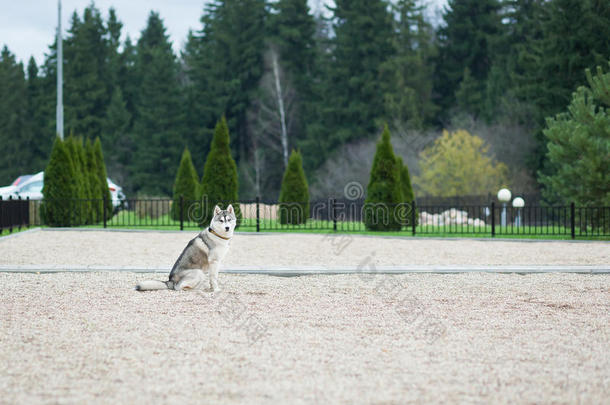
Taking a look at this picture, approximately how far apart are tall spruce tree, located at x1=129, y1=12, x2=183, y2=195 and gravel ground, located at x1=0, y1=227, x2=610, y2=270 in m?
33.6

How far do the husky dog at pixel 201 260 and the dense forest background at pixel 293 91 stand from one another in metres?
34.9

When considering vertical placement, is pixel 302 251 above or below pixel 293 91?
below

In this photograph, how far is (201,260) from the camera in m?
8.90

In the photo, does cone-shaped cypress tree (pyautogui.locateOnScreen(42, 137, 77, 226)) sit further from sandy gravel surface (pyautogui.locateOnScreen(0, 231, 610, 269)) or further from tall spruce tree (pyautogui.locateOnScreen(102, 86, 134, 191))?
tall spruce tree (pyautogui.locateOnScreen(102, 86, 134, 191))

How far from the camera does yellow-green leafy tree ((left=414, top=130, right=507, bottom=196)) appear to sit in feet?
124

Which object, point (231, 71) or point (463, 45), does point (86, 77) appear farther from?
point (463, 45)

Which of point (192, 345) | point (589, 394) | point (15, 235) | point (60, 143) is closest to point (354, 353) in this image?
point (192, 345)

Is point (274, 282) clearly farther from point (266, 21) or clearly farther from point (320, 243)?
point (266, 21)

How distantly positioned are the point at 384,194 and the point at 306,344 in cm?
1806

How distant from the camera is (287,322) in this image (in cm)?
708

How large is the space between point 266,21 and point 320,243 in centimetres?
3953

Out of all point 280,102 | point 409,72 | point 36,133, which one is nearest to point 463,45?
point 409,72

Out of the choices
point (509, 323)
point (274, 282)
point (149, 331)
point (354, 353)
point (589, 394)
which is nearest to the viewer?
point (589, 394)

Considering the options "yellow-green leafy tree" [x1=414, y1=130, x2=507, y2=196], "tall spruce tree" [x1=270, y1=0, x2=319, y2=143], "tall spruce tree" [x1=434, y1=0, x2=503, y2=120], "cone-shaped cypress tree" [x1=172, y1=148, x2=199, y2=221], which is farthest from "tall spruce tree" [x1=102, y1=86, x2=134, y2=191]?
"yellow-green leafy tree" [x1=414, y1=130, x2=507, y2=196]
